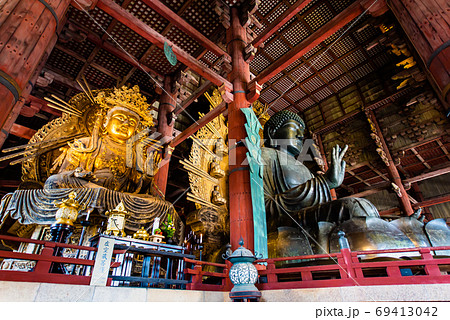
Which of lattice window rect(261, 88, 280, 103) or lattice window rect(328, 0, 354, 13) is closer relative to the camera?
lattice window rect(328, 0, 354, 13)

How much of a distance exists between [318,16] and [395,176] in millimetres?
4685

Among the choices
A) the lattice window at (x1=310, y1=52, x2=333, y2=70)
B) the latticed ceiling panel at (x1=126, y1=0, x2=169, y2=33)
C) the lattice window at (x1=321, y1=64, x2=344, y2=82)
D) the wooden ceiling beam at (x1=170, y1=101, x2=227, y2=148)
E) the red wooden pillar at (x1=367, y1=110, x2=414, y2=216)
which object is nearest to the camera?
the wooden ceiling beam at (x1=170, y1=101, x2=227, y2=148)

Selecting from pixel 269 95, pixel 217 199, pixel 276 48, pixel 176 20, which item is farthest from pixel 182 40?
pixel 217 199

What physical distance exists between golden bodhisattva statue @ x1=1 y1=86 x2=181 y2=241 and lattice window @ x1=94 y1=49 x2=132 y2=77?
1401 millimetres

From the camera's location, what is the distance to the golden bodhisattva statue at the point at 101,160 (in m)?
4.09

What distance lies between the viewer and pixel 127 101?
18.4 ft

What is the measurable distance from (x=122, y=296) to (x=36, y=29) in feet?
7.84

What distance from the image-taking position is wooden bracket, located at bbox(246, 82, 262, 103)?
4.25m

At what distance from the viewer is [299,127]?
21.4 feet

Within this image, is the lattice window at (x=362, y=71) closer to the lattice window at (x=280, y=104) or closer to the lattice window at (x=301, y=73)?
the lattice window at (x=301, y=73)

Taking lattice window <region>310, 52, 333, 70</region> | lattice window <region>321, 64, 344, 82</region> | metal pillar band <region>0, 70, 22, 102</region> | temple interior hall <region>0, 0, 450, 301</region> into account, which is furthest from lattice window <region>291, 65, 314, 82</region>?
metal pillar band <region>0, 70, 22, 102</region>

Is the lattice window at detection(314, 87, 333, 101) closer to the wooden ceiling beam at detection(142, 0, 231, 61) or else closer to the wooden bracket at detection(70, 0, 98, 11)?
the wooden ceiling beam at detection(142, 0, 231, 61)
